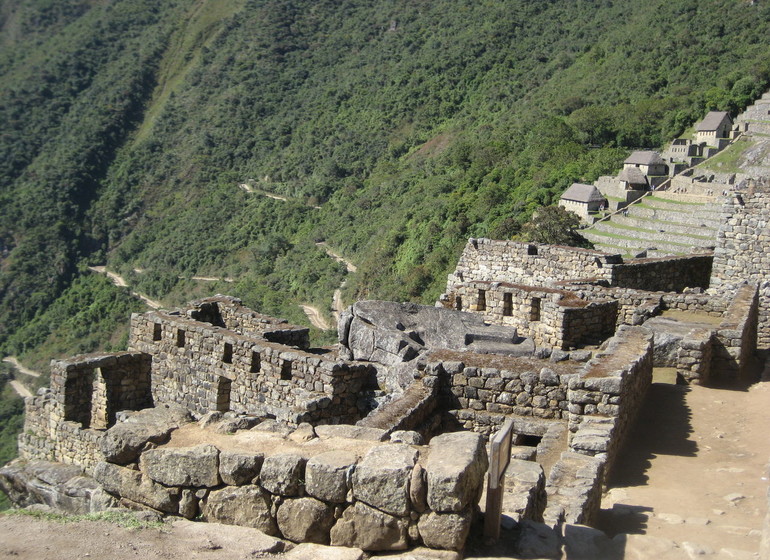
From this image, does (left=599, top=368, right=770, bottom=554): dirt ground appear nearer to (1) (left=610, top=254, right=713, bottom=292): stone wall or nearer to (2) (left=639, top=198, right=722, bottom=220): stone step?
(1) (left=610, top=254, right=713, bottom=292): stone wall

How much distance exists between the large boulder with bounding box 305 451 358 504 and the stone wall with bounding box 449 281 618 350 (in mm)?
6661

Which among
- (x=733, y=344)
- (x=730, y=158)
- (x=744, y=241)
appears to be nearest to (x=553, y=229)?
(x=744, y=241)

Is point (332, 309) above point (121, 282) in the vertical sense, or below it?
below

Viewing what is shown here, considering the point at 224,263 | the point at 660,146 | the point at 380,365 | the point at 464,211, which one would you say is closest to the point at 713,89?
the point at 660,146

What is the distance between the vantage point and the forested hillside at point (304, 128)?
61.3 metres

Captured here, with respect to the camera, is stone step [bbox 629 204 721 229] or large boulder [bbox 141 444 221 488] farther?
stone step [bbox 629 204 721 229]

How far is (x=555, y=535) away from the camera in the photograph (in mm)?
4996

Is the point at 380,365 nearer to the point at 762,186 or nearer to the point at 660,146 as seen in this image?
the point at 762,186

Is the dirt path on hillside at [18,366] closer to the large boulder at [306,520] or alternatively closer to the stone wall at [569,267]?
the stone wall at [569,267]

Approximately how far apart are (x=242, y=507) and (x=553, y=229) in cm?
3022

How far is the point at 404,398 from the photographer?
26.7ft

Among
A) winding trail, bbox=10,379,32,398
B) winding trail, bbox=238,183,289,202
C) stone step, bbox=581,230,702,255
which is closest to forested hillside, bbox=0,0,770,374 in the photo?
winding trail, bbox=238,183,289,202

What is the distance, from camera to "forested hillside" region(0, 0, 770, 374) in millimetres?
61312

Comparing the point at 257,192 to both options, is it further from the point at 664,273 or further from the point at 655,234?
the point at 664,273
